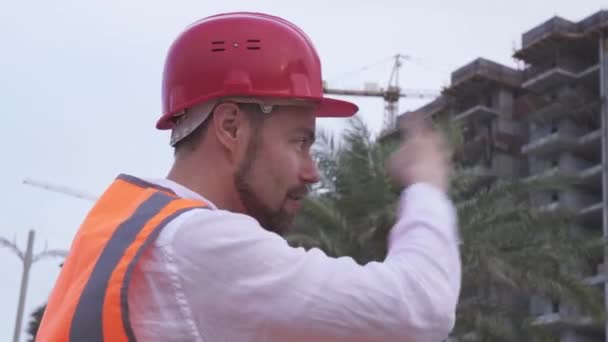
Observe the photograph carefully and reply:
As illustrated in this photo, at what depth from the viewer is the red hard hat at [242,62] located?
6.66 feet

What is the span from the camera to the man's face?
202cm

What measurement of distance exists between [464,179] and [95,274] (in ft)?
48.8

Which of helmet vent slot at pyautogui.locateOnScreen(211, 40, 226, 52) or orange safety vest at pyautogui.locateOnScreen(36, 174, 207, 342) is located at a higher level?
helmet vent slot at pyautogui.locateOnScreen(211, 40, 226, 52)

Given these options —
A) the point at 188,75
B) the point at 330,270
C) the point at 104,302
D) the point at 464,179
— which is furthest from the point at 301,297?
the point at 464,179

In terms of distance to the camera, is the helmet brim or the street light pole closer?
the helmet brim

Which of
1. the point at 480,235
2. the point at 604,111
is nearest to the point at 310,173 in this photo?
the point at 480,235

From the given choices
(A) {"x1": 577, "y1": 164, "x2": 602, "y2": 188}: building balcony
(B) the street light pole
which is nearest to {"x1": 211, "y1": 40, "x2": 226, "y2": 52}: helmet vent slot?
(B) the street light pole

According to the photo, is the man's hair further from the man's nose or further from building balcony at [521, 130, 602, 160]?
building balcony at [521, 130, 602, 160]

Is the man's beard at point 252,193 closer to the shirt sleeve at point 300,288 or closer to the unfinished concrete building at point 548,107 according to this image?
the shirt sleeve at point 300,288

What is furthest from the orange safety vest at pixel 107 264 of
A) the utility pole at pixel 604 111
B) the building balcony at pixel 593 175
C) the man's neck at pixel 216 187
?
the building balcony at pixel 593 175

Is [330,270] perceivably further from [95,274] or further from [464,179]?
[464,179]

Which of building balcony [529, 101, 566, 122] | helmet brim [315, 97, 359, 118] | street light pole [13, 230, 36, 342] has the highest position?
building balcony [529, 101, 566, 122]

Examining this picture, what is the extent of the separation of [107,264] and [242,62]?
50 centimetres

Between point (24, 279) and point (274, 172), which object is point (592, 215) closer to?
point (24, 279)
